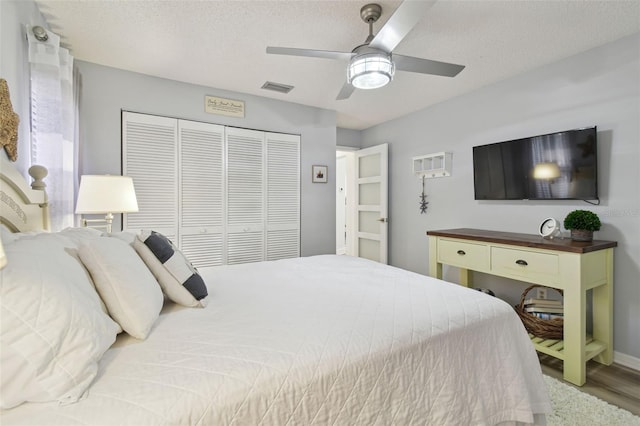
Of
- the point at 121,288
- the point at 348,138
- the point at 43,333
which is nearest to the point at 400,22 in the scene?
the point at 121,288

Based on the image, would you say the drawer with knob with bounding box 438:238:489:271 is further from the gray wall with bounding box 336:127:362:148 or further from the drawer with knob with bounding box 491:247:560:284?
the gray wall with bounding box 336:127:362:148

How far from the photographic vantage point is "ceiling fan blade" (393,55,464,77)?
6.26 feet

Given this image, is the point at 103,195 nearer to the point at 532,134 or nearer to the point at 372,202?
the point at 372,202

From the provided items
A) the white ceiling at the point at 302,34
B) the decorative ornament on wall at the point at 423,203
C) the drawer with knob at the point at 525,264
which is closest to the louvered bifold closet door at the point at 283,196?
the white ceiling at the point at 302,34

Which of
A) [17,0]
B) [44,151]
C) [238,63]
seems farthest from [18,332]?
[238,63]

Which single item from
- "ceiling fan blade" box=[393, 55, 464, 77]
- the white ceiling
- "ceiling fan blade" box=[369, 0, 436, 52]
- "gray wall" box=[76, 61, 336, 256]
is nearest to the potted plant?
the white ceiling

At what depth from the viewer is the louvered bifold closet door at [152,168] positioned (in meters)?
2.89

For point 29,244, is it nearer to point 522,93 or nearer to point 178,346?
point 178,346

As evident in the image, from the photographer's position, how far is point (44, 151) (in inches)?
73.9

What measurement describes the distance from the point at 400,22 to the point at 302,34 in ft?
2.91

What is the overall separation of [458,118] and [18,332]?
12.6ft

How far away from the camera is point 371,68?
1817mm

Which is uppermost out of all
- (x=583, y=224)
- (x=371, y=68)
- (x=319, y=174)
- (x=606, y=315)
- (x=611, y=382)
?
(x=371, y=68)

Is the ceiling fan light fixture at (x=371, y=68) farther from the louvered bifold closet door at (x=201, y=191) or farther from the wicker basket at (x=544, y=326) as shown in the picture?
the wicker basket at (x=544, y=326)
